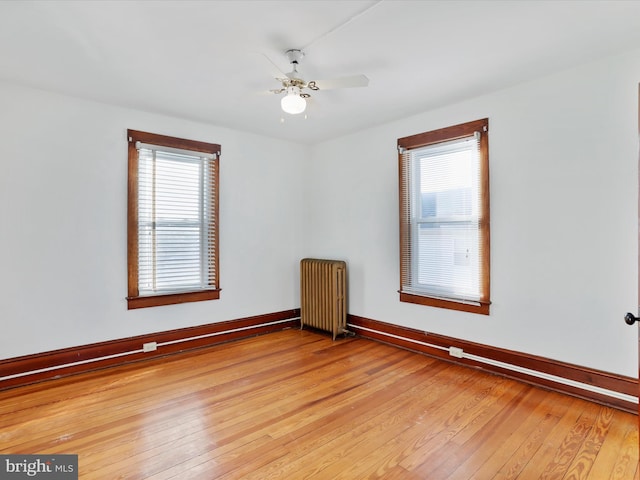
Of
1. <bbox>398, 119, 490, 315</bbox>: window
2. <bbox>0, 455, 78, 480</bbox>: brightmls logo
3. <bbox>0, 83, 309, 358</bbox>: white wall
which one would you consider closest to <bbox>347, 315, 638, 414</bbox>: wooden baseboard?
<bbox>398, 119, 490, 315</bbox>: window

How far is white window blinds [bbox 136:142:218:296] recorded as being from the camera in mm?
3646

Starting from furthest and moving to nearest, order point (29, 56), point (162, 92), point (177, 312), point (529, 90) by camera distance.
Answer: point (177, 312) → point (162, 92) → point (529, 90) → point (29, 56)

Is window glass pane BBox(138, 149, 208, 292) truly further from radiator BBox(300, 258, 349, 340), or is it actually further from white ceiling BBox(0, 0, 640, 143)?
radiator BBox(300, 258, 349, 340)

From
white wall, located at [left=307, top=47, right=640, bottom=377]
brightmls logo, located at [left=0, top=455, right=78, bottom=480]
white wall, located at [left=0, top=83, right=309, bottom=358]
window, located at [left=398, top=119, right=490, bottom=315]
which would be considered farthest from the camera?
window, located at [left=398, top=119, right=490, bottom=315]

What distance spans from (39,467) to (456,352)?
3.30 metres

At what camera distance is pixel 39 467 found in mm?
1940

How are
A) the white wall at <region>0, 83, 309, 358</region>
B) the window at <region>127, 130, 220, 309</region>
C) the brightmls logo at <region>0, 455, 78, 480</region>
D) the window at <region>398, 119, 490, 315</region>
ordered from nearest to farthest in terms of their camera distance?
1. the brightmls logo at <region>0, 455, 78, 480</region>
2. the white wall at <region>0, 83, 309, 358</region>
3. the window at <region>398, 119, 490, 315</region>
4. the window at <region>127, 130, 220, 309</region>

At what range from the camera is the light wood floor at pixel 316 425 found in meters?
1.92

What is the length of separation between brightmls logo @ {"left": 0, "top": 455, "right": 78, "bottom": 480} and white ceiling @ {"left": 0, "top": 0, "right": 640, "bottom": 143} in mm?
2586

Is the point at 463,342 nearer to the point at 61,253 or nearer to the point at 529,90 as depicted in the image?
the point at 529,90

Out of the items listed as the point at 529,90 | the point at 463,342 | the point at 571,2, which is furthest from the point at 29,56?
the point at 463,342

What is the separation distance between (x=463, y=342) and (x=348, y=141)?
2.78m

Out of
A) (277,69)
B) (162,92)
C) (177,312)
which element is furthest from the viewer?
(177,312)

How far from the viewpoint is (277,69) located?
8.77 ft
